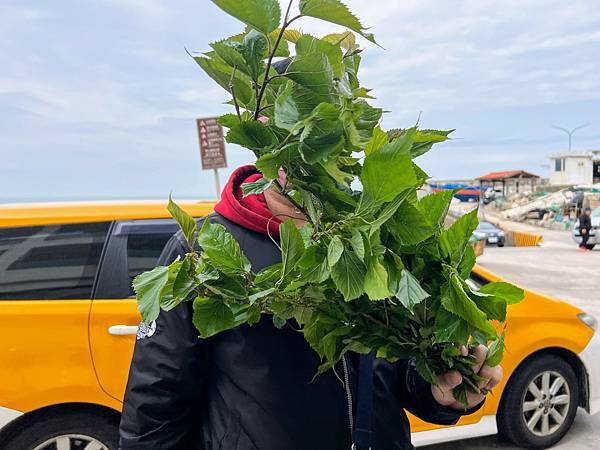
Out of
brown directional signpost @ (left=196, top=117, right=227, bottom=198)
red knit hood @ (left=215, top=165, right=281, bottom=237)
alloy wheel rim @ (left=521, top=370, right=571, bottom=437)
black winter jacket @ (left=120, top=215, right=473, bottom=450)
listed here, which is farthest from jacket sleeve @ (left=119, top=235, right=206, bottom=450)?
brown directional signpost @ (left=196, top=117, right=227, bottom=198)

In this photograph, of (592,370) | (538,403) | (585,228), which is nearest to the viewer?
(538,403)

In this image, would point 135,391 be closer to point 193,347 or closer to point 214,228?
point 193,347

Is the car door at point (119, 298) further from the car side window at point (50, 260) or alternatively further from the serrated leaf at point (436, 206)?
the serrated leaf at point (436, 206)

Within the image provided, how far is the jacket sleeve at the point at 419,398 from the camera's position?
139 centimetres

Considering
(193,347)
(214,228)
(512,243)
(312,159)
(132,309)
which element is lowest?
(512,243)

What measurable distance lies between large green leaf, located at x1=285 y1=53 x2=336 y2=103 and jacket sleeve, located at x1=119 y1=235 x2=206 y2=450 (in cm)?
61

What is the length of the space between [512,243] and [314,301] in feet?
87.3

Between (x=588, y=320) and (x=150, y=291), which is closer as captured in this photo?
(x=150, y=291)

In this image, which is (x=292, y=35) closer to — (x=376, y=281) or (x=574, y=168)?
(x=376, y=281)

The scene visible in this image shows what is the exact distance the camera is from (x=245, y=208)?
4.69 feet

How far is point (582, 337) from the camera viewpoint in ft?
13.0

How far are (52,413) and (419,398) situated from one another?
90.0 inches

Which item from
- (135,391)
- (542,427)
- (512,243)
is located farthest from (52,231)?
(512,243)

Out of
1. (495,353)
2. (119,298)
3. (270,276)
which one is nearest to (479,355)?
(495,353)
